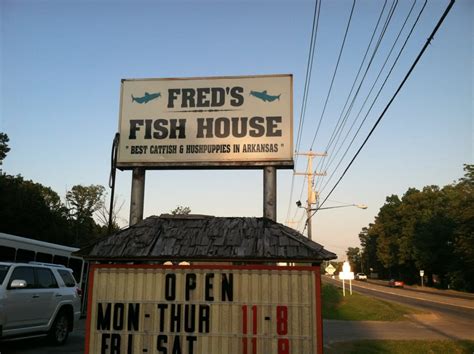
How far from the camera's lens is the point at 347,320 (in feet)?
73.8

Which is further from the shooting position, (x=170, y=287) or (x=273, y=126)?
(x=273, y=126)

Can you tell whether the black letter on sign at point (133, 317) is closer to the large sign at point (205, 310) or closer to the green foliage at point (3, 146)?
the large sign at point (205, 310)

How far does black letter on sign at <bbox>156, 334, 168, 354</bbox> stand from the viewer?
7.37 meters

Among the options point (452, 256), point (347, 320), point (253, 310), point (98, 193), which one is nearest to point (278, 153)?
point (253, 310)

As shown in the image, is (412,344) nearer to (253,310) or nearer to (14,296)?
(253,310)

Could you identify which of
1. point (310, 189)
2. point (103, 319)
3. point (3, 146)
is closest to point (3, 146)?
point (3, 146)

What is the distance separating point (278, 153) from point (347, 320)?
14.2m

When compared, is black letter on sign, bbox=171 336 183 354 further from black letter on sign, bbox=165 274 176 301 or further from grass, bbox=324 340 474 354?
grass, bbox=324 340 474 354

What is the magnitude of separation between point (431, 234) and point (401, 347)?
63.3m

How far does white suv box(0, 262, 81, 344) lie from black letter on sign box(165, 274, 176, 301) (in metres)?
4.70

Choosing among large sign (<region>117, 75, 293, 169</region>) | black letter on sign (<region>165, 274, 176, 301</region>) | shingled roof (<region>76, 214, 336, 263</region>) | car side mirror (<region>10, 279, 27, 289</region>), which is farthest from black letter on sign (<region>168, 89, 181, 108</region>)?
car side mirror (<region>10, 279, 27, 289</region>)

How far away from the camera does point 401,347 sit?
1314cm

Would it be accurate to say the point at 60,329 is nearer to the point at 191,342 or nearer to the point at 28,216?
the point at 191,342

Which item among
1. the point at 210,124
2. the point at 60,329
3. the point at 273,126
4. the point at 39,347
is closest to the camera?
the point at 273,126
